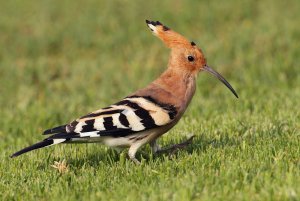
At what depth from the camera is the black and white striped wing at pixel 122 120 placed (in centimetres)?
505

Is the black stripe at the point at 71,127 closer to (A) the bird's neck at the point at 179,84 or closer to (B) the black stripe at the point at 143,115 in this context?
(B) the black stripe at the point at 143,115

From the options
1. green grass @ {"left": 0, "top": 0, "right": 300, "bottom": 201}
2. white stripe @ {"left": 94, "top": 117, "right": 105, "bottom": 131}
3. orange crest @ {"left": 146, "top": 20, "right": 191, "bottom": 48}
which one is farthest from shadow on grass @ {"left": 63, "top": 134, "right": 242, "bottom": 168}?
orange crest @ {"left": 146, "top": 20, "right": 191, "bottom": 48}

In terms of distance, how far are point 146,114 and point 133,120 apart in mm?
125

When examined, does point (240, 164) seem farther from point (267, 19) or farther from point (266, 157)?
point (267, 19)

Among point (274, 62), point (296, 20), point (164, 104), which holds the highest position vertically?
point (296, 20)

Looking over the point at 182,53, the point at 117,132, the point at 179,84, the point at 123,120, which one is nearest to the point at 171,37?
the point at 182,53

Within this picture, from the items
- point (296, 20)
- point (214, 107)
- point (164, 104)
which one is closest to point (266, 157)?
point (164, 104)

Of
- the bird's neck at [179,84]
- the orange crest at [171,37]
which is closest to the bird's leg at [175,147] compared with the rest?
the bird's neck at [179,84]

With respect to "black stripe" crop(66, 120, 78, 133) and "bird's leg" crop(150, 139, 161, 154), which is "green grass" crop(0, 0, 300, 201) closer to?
"bird's leg" crop(150, 139, 161, 154)

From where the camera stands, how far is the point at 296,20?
37.5 ft

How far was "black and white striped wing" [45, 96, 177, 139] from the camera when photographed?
5.05 m

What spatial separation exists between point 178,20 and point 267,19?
180cm

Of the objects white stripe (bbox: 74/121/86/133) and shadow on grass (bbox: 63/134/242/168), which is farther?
shadow on grass (bbox: 63/134/242/168)

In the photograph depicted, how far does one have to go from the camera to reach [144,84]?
32.4 feet
